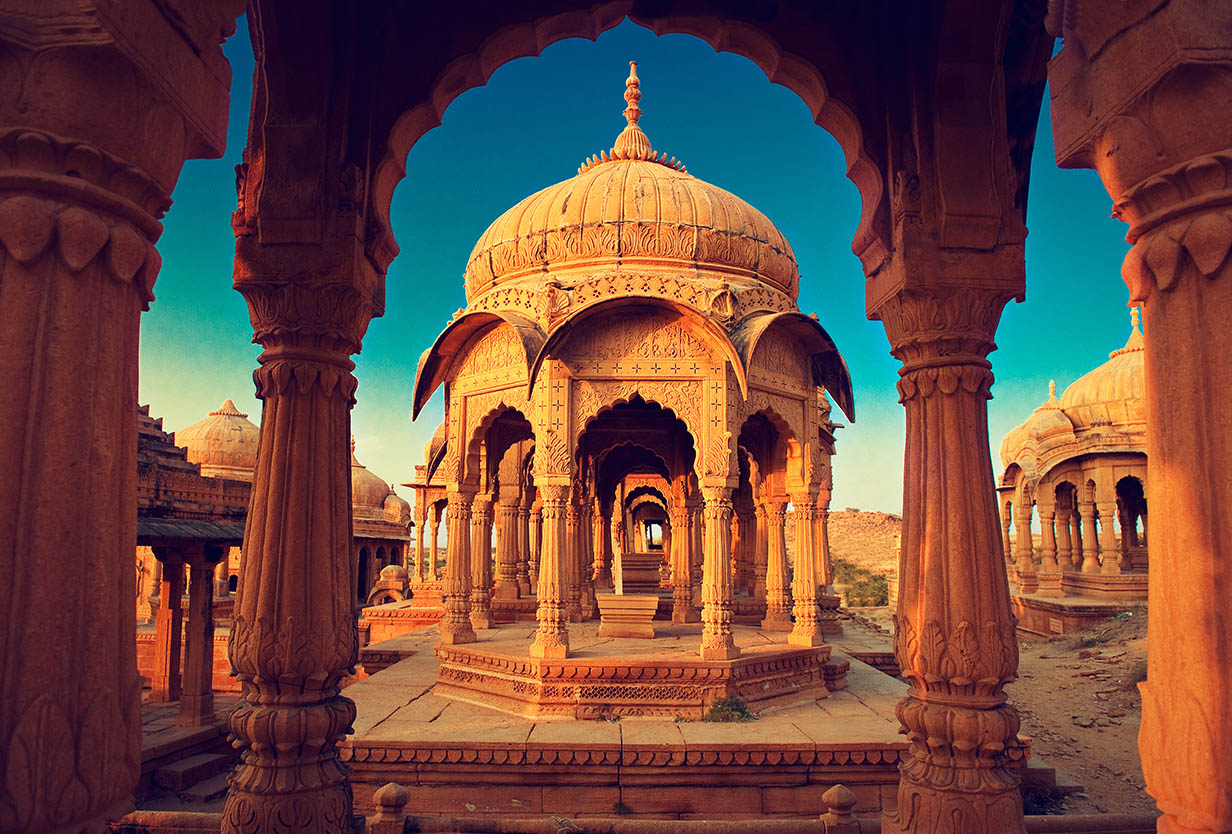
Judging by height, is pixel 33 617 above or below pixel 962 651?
above

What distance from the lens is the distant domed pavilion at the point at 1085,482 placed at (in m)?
23.3

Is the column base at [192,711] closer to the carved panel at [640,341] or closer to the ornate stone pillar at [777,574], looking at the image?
the carved panel at [640,341]

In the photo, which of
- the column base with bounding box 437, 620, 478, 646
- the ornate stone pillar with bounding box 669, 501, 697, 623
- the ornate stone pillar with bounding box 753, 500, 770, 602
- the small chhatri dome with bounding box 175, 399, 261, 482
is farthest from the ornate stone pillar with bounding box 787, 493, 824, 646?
the small chhatri dome with bounding box 175, 399, 261, 482

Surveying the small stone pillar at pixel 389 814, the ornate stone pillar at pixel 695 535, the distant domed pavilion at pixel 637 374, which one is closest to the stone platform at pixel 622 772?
the distant domed pavilion at pixel 637 374

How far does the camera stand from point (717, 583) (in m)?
10.5

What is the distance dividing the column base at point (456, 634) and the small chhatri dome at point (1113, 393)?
21554mm

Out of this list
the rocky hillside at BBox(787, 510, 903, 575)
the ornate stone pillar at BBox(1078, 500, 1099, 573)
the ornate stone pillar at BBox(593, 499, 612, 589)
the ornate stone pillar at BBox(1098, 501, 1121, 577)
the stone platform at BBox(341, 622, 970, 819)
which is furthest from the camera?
the rocky hillside at BBox(787, 510, 903, 575)

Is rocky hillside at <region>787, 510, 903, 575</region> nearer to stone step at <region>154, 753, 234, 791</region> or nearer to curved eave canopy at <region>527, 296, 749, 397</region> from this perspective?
curved eave canopy at <region>527, 296, 749, 397</region>

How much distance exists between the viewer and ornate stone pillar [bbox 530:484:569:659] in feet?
33.8

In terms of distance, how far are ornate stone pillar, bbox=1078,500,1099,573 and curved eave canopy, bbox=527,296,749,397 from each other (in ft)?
58.9

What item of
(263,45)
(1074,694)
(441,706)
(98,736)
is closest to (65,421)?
(98,736)

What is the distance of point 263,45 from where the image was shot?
168 inches

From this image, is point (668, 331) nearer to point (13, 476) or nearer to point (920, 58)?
point (920, 58)

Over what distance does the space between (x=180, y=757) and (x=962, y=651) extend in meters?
10.4
